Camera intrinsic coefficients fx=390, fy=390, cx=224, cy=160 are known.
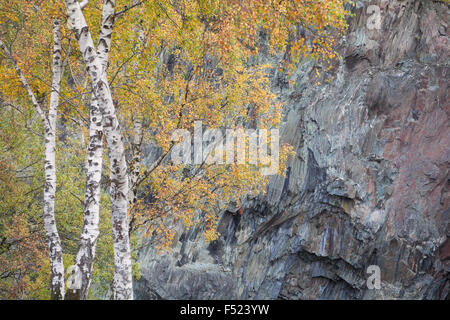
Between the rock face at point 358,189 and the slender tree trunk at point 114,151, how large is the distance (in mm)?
17672

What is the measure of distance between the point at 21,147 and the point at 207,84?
8501mm

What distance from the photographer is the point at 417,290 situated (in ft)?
66.7

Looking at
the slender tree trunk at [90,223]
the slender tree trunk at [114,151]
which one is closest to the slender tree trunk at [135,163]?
the slender tree trunk at [90,223]

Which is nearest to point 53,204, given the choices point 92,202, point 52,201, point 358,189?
point 52,201

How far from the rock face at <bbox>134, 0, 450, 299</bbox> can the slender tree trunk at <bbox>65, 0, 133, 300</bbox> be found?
1767cm

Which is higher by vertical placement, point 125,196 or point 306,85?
point 306,85

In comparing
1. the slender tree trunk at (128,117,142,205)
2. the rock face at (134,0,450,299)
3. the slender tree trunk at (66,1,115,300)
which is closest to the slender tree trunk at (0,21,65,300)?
the slender tree trunk at (66,1,115,300)

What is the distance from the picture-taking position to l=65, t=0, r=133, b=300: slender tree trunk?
23.3 ft

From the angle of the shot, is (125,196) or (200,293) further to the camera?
(200,293)

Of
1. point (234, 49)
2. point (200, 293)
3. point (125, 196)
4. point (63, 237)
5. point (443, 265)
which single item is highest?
point (234, 49)

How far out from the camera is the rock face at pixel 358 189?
20.8 m

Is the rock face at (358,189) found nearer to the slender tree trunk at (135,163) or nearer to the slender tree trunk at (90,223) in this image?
the slender tree trunk at (135,163)
